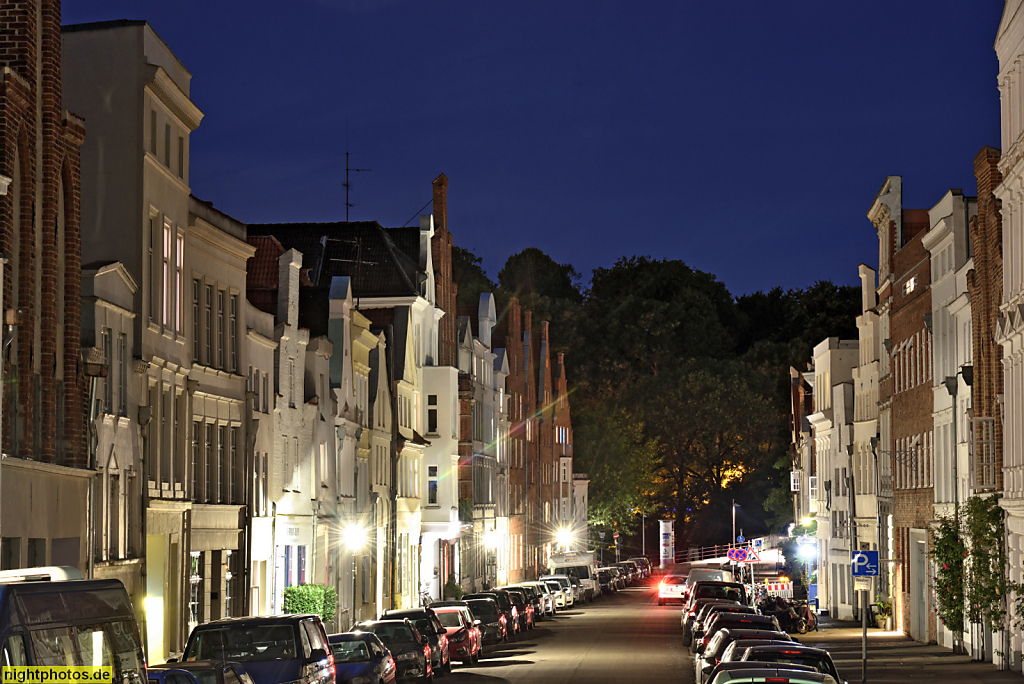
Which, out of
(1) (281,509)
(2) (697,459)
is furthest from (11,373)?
(2) (697,459)

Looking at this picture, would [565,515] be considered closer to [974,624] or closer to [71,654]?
[974,624]

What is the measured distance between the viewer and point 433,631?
34.8m

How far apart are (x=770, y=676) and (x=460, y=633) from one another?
24.3 metres

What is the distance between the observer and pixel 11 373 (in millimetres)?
25969

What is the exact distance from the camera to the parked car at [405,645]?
30078mm

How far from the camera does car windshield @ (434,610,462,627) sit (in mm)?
Answer: 39469

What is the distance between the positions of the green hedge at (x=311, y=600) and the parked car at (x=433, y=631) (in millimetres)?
6924

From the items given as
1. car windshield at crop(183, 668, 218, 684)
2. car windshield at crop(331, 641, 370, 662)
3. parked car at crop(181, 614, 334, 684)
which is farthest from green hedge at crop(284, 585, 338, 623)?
car windshield at crop(183, 668, 218, 684)

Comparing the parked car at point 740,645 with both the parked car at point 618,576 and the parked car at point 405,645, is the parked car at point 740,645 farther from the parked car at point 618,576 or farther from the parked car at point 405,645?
the parked car at point 618,576

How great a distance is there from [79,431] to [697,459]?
312 ft

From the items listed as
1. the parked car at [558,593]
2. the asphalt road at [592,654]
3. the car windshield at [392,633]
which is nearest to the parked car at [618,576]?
the parked car at [558,593]

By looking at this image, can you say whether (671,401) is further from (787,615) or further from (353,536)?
(353,536)

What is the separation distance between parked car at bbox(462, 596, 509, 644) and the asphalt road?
46cm

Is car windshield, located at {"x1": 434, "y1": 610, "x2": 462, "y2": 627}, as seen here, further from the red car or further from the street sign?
the street sign
